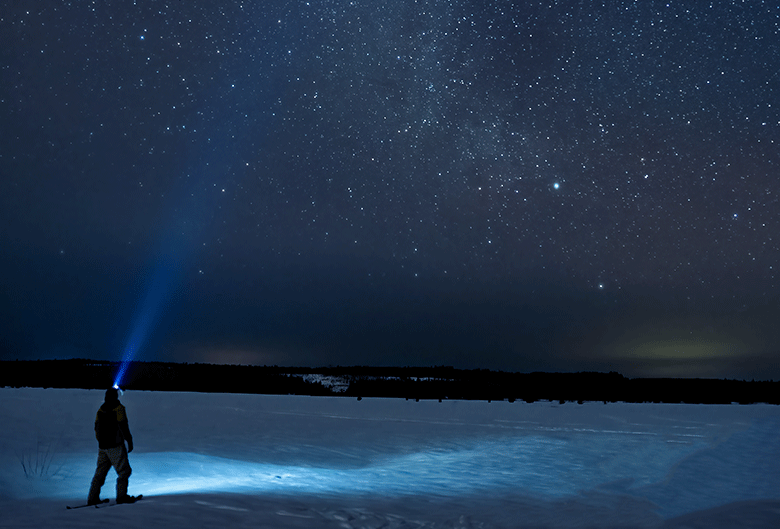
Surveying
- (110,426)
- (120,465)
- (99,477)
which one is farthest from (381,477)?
(110,426)

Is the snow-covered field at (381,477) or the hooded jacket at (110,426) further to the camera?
the snow-covered field at (381,477)

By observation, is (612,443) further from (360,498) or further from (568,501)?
(360,498)

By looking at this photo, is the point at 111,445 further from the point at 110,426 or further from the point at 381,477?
the point at 381,477

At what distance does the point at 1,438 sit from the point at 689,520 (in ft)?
61.7

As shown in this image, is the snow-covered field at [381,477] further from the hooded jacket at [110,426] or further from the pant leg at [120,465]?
the hooded jacket at [110,426]

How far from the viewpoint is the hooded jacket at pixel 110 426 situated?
9.72 meters

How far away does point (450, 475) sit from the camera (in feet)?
52.8

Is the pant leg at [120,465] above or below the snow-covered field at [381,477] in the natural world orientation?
above

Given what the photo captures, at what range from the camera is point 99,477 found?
979 centimetres

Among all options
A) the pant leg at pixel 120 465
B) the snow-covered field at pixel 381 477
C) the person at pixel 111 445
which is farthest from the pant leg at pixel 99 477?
the snow-covered field at pixel 381 477

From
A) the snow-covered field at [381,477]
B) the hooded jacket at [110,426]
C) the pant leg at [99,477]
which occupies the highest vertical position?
the hooded jacket at [110,426]

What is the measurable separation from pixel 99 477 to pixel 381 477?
A: 735 centimetres

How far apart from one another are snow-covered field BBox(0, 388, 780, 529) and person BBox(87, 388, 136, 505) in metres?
0.52

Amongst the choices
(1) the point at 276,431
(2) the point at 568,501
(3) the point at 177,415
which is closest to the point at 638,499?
(2) the point at 568,501
